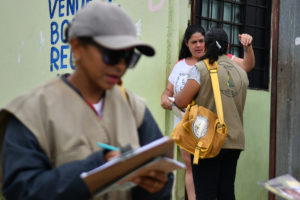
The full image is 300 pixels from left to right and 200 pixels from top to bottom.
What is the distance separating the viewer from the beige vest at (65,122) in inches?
74.7

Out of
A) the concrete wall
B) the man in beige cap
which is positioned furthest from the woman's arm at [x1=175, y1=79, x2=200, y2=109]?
the man in beige cap

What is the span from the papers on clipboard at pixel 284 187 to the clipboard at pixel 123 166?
0.64m

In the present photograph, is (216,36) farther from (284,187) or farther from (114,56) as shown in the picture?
(114,56)

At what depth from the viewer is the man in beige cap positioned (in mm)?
1846

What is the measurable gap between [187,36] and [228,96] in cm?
127

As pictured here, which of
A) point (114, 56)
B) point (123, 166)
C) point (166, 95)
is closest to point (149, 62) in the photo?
point (166, 95)

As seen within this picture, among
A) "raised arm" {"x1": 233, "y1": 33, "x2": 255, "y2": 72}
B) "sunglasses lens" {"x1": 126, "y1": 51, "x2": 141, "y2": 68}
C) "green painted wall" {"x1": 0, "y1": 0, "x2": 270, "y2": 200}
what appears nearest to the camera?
"sunglasses lens" {"x1": 126, "y1": 51, "x2": 141, "y2": 68}

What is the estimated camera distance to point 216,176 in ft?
13.8

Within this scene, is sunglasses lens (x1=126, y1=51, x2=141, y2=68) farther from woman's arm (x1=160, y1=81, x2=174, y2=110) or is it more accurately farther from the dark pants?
woman's arm (x1=160, y1=81, x2=174, y2=110)

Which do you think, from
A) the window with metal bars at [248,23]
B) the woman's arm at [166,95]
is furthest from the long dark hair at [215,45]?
the window with metal bars at [248,23]

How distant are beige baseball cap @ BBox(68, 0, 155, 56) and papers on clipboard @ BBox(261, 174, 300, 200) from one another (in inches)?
36.8

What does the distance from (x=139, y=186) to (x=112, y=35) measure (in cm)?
62

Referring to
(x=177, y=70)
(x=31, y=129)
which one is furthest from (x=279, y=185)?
(x=177, y=70)

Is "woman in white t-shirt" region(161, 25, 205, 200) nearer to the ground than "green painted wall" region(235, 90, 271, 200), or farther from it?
farther from it
